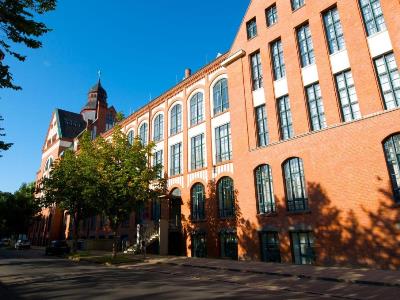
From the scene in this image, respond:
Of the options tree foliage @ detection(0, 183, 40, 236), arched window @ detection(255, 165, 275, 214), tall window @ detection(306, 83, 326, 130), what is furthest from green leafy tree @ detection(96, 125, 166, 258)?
tree foliage @ detection(0, 183, 40, 236)

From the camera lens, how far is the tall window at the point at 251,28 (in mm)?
23902

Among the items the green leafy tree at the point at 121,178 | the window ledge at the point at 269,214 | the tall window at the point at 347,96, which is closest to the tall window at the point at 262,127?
the window ledge at the point at 269,214

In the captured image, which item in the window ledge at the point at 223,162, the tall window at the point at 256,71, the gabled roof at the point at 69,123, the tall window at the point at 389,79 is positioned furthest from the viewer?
the gabled roof at the point at 69,123

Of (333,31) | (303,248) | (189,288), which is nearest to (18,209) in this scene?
(303,248)

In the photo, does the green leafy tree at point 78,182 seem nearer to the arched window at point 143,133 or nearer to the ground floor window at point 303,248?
the arched window at point 143,133

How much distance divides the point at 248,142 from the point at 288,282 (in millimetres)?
11272

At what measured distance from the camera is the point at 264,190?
20.3 meters

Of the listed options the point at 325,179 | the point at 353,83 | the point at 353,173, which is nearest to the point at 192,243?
the point at 325,179

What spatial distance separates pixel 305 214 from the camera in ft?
56.8

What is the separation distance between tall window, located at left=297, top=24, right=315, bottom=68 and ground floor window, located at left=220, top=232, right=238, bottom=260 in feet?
42.0

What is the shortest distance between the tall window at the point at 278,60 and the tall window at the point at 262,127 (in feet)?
8.15

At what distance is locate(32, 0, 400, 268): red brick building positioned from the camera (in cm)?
1523

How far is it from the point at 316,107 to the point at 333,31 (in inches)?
189

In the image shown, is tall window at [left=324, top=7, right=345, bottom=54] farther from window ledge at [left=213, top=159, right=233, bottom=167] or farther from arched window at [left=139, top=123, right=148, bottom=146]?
arched window at [left=139, top=123, right=148, bottom=146]
